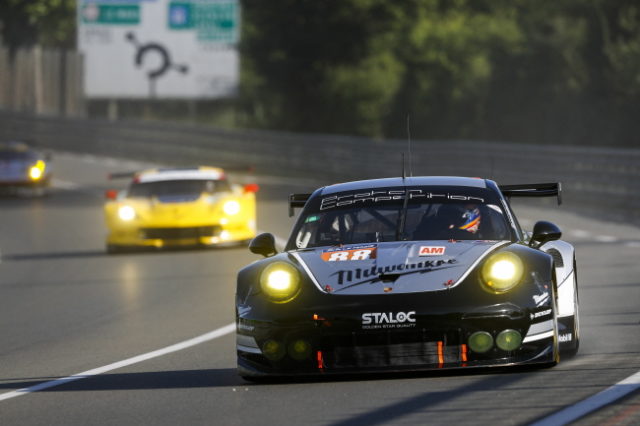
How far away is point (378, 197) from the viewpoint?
34.2ft

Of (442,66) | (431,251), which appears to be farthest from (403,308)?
(442,66)

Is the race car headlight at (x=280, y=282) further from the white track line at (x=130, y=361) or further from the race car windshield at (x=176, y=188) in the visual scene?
the race car windshield at (x=176, y=188)

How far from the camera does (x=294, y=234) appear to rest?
404 inches

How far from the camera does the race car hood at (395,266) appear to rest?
29.5 ft

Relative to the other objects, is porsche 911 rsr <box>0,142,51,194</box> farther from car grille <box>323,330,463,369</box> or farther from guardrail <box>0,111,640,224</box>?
car grille <box>323,330,463,369</box>

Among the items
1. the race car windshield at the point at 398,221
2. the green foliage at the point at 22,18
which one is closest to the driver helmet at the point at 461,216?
the race car windshield at the point at 398,221

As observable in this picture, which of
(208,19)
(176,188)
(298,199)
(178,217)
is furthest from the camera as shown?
(208,19)

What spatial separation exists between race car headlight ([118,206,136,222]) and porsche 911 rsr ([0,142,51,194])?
44.9ft

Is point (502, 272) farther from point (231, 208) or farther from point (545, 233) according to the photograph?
point (231, 208)

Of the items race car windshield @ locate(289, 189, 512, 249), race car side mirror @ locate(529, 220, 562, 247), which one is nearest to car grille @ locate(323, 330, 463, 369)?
race car windshield @ locate(289, 189, 512, 249)

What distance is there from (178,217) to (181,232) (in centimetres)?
24

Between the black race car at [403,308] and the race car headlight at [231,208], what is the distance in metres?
12.7

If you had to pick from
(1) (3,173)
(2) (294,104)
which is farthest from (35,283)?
(2) (294,104)

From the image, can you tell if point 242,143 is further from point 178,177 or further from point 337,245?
point 337,245
